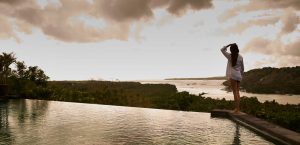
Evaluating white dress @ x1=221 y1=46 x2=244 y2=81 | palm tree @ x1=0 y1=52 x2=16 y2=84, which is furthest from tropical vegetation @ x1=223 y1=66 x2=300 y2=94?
white dress @ x1=221 y1=46 x2=244 y2=81

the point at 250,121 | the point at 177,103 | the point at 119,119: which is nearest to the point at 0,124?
the point at 119,119

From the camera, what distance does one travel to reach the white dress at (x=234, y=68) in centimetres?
886

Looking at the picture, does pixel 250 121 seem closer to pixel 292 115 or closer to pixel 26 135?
pixel 292 115

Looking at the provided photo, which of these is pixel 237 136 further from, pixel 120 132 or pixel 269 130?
pixel 120 132

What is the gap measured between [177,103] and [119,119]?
7949mm

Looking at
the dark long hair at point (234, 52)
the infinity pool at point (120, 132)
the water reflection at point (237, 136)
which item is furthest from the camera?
the dark long hair at point (234, 52)

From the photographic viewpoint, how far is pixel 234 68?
29.2 ft

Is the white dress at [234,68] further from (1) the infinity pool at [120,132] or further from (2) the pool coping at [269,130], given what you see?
(1) the infinity pool at [120,132]

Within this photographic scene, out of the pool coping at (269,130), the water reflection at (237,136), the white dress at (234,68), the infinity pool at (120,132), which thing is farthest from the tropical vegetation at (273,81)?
the infinity pool at (120,132)

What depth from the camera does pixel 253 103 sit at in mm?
14391

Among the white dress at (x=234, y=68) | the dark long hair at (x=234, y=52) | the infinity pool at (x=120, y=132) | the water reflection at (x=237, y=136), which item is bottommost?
the water reflection at (x=237, y=136)

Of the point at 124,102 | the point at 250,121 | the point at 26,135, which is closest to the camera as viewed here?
the point at 26,135

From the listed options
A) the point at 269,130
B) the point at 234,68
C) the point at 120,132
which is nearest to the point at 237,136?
the point at 269,130

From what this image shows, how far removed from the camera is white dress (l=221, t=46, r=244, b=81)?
8.86 meters
